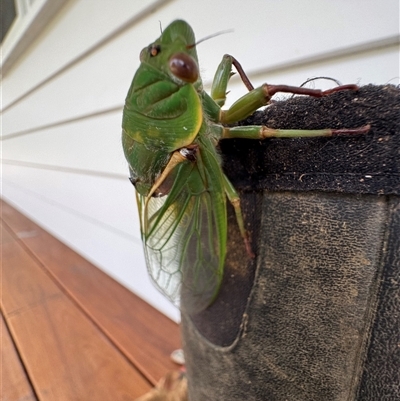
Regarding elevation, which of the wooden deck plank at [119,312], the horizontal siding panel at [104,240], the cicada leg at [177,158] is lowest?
the wooden deck plank at [119,312]

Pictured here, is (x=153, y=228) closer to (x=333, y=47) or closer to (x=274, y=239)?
(x=274, y=239)

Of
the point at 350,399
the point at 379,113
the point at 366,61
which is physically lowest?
the point at 350,399

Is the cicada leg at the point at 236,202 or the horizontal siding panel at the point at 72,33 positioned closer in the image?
the cicada leg at the point at 236,202

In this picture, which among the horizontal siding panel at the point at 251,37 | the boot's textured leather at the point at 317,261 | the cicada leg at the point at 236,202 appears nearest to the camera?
the boot's textured leather at the point at 317,261

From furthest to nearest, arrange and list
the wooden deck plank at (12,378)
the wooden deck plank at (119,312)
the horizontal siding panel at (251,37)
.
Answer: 1. the wooden deck plank at (119,312)
2. the wooden deck plank at (12,378)
3. the horizontal siding panel at (251,37)

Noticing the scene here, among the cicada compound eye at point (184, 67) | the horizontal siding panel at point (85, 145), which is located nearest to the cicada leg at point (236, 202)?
the cicada compound eye at point (184, 67)

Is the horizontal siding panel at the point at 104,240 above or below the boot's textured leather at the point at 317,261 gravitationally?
below

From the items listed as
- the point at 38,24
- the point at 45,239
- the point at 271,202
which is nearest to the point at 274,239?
the point at 271,202

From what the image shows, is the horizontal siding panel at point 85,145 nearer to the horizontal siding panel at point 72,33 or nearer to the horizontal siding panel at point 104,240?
the horizontal siding panel at point 104,240
